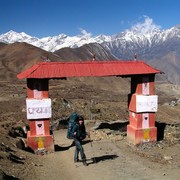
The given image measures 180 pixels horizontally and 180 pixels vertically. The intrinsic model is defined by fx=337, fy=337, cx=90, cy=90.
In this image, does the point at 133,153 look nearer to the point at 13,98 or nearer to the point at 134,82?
the point at 134,82

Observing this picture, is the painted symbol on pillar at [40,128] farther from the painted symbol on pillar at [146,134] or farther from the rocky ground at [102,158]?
the painted symbol on pillar at [146,134]

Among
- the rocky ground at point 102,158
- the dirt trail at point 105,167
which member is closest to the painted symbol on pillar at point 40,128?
the rocky ground at point 102,158

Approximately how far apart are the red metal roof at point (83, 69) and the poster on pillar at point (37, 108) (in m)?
1.18

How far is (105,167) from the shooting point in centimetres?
1359

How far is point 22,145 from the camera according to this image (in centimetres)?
1695

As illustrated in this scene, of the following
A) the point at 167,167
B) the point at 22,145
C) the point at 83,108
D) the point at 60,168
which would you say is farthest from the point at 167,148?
the point at 83,108

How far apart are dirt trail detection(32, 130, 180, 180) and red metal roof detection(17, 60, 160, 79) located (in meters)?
3.73

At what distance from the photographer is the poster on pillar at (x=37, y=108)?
1581 cm

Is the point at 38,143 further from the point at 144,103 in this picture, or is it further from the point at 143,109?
the point at 144,103

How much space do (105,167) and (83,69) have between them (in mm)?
5380

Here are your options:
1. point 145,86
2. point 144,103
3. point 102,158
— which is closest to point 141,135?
point 144,103

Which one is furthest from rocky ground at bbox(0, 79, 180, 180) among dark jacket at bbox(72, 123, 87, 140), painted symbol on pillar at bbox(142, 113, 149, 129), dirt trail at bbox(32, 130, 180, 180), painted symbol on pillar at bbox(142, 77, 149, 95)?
painted symbol on pillar at bbox(142, 77, 149, 95)

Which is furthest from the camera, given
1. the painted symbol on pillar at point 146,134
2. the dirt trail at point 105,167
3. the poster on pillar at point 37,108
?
the painted symbol on pillar at point 146,134

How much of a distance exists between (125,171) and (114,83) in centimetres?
6824
